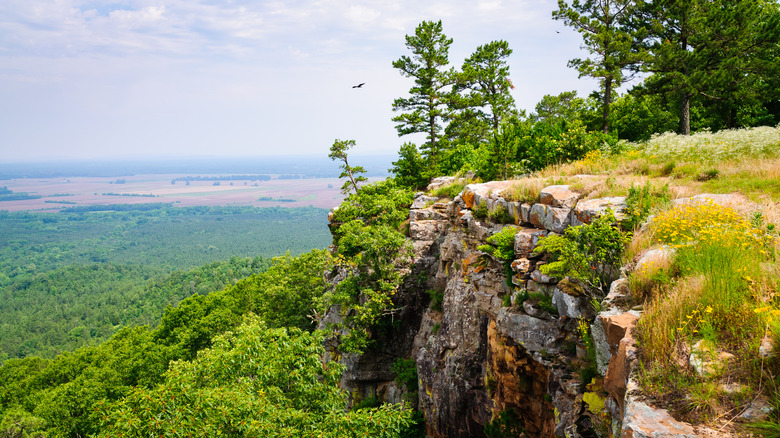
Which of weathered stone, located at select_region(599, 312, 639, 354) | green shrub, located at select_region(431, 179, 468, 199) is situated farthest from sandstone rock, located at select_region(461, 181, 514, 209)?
weathered stone, located at select_region(599, 312, 639, 354)

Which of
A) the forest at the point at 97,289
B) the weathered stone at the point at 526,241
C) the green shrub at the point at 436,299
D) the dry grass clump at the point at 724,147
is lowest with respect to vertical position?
the forest at the point at 97,289

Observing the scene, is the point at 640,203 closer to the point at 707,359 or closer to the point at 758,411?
the point at 707,359

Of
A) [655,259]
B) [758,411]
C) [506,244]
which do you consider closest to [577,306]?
[655,259]

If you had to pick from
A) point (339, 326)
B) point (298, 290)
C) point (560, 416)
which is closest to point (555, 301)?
point (560, 416)

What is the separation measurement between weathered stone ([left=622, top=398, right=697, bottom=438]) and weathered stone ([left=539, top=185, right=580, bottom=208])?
6598 millimetres

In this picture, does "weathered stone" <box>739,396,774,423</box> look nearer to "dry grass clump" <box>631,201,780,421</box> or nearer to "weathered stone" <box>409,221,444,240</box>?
"dry grass clump" <box>631,201,780,421</box>

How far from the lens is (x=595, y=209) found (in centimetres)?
908

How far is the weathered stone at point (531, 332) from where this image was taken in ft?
29.2

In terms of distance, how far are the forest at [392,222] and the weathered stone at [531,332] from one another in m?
1.96

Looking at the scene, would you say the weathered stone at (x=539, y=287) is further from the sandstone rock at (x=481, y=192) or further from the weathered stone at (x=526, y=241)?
the sandstone rock at (x=481, y=192)

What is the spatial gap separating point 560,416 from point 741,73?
20.4m

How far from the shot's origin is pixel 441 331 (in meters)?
14.1

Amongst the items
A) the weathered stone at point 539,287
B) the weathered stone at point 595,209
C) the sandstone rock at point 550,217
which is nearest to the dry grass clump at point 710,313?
the weathered stone at point 595,209

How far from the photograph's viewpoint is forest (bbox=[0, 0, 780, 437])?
10102 millimetres
